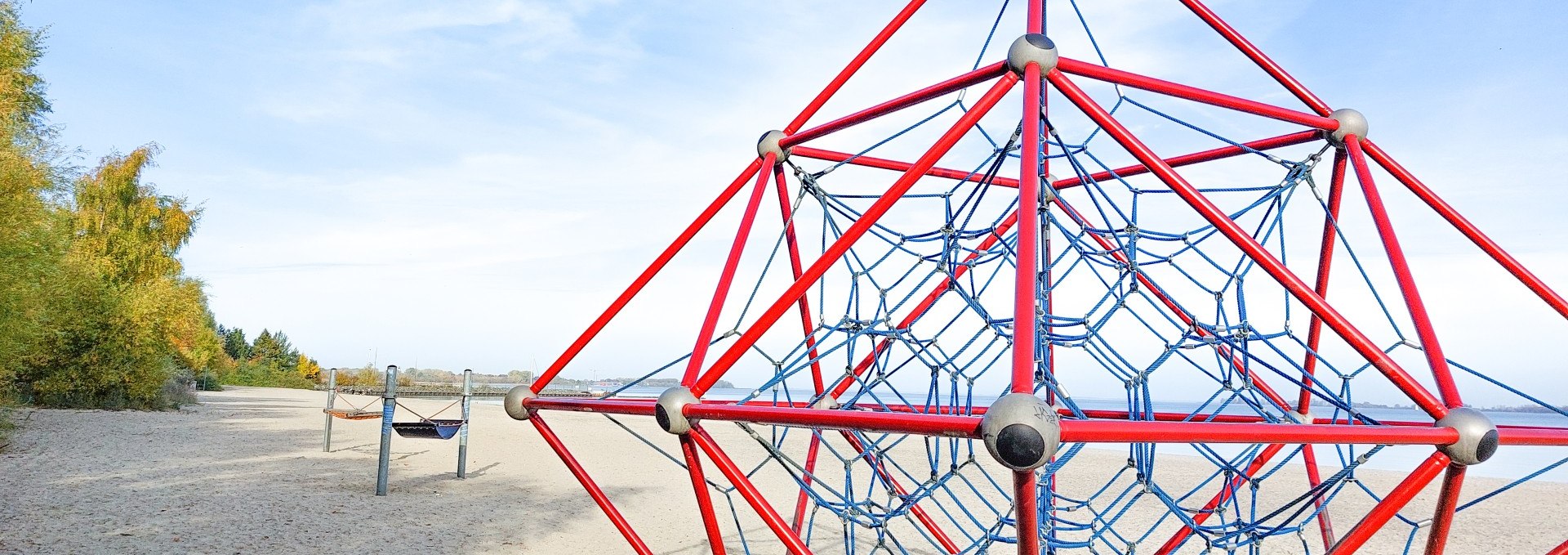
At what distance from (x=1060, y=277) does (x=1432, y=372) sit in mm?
2123

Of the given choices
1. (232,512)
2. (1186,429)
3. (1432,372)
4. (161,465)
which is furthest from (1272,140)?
(161,465)

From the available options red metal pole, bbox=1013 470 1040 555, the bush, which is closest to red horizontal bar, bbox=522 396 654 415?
red metal pole, bbox=1013 470 1040 555

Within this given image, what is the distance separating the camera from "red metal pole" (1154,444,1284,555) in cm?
442

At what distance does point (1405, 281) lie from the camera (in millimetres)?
3279

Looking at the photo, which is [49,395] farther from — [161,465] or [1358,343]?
[1358,343]

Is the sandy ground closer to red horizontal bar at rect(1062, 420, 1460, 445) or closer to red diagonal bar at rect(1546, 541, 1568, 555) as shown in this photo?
red diagonal bar at rect(1546, 541, 1568, 555)

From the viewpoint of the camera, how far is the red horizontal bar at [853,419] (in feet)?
7.78

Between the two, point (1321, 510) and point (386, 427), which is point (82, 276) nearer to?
point (386, 427)

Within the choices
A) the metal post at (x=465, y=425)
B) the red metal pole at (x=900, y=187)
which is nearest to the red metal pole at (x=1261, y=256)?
the red metal pole at (x=900, y=187)

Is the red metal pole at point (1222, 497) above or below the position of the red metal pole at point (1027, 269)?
below

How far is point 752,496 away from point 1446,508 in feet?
7.91

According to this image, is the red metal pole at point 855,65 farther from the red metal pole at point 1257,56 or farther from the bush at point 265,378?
the bush at point 265,378

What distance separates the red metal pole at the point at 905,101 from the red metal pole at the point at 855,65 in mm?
145

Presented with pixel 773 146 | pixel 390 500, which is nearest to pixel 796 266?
pixel 773 146
